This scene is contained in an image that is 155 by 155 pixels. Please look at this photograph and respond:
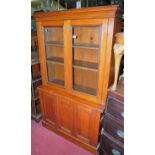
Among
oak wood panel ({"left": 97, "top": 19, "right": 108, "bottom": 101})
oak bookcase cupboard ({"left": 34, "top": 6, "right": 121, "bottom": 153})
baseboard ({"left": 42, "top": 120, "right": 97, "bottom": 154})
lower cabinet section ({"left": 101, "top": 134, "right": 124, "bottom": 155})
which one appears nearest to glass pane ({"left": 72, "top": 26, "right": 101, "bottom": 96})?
oak bookcase cupboard ({"left": 34, "top": 6, "right": 121, "bottom": 153})

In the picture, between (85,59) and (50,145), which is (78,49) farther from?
(50,145)

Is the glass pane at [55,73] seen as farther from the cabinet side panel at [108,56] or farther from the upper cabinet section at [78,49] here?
the cabinet side panel at [108,56]

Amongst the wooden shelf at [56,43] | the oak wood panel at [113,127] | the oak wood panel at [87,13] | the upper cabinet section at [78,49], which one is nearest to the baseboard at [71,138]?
the oak wood panel at [113,127]

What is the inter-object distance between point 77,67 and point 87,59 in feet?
0.60

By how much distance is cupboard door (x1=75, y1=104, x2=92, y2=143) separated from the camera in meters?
1.60

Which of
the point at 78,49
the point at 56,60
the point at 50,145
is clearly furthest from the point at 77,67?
the point at 50,145

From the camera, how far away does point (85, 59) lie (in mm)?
1749

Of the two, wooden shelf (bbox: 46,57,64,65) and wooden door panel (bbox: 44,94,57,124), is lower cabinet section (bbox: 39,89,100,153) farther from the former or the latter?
wooden shelf (bbox: 46,57,64,65)

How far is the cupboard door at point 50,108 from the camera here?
189cm
